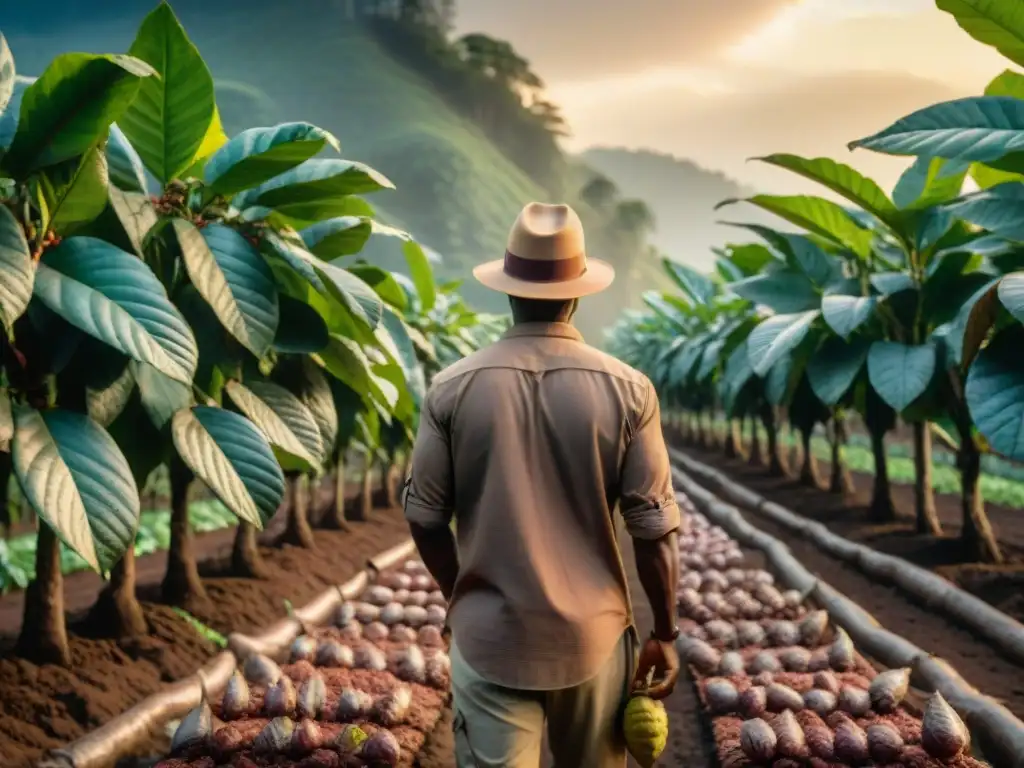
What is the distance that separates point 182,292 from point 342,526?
3175 millimetres

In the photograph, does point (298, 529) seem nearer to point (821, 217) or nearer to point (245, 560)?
point (245, 560)

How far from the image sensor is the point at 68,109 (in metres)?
1.47

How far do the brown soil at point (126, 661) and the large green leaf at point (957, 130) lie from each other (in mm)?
2052

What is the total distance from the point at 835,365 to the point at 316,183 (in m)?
2.17

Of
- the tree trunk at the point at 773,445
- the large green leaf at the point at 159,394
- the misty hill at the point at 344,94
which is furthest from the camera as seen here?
the misty hill at the point at 344,94

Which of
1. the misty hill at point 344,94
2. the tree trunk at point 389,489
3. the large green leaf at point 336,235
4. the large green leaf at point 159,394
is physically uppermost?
the misty hill at point 344,94

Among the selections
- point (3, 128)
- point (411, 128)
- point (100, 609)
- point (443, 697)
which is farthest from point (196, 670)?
point (411, 128)

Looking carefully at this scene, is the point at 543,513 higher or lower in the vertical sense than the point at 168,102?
lower

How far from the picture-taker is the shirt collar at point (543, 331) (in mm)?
1191

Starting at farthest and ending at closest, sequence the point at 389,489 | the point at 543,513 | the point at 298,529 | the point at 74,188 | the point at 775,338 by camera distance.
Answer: the point at 389,489, the point at 298,529, the point at 775,338, the point at 74,188, the point at 543,513

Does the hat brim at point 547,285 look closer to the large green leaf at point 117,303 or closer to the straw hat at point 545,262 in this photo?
the straw hat at point 545,262

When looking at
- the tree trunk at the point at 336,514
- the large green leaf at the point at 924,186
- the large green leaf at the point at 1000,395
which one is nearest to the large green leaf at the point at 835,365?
the large green leaf at the point at 924,186

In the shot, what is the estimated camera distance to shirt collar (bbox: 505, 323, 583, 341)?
1.19m

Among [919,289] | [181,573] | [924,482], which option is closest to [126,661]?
[181,573]
